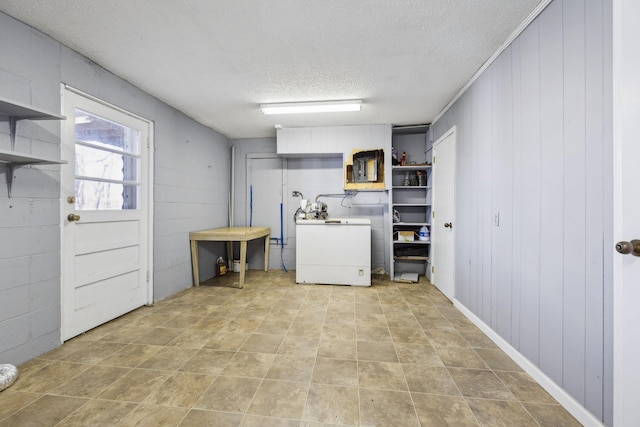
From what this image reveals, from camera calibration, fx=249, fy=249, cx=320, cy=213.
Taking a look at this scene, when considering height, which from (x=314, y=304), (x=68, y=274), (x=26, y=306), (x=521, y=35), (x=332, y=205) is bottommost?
(x=314, y=304)

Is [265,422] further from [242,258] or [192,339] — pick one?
[242,258]

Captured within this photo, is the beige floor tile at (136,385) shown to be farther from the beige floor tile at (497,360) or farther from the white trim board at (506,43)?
the white trim board at (506,43)

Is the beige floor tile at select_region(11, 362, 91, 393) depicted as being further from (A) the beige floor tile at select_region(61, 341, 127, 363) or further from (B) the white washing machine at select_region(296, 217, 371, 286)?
(B) the white washing machine at select_region(296, 217, 371, 286)

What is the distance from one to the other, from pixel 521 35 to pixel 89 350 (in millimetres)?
4162

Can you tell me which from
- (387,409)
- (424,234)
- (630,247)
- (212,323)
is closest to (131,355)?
(212,323)

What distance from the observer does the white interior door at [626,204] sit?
1.01 m

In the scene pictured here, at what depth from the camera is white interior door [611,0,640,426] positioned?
1.01 m

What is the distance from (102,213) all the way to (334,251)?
280 cm

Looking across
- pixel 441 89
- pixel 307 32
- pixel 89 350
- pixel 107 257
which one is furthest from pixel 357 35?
pixel 89 350

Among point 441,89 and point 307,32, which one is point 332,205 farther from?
point 307,32

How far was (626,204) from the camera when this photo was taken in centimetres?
105

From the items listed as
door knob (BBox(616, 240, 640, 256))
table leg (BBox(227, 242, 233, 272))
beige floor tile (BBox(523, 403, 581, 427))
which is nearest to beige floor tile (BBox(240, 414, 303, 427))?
beige floor tile (BBox(523, 403, 581, 427))

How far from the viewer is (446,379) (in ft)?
5.51

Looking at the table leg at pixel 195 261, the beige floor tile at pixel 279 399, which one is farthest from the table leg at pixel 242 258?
the beige floor tile at pixel 279 399
